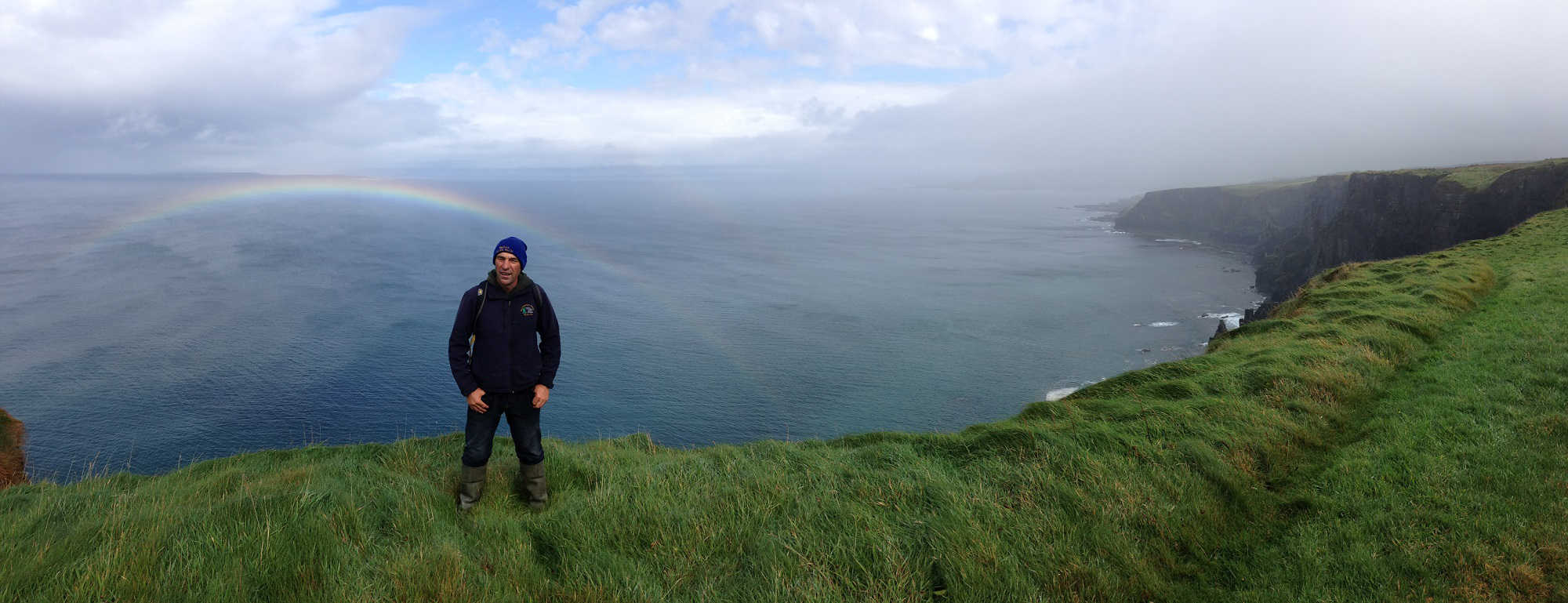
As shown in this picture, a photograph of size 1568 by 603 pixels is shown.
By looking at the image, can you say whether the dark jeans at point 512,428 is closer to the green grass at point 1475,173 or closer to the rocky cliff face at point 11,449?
the rocky cliff face at point 11,449

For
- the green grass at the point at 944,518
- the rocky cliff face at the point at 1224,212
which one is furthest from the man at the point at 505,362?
the rocky cliff face at the point at 1224,212

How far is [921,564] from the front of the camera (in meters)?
4.93

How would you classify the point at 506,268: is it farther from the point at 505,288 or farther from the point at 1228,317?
the point at 1228,317

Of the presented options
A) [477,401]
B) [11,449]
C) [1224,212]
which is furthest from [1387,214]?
[11,449]

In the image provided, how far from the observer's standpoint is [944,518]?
5582 mm

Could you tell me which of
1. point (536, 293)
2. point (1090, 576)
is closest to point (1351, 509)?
point (1090, 576)

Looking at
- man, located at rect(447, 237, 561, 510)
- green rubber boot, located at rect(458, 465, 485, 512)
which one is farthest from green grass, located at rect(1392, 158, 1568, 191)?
green rubber boot, located at rect(458, 465, 485, 512)

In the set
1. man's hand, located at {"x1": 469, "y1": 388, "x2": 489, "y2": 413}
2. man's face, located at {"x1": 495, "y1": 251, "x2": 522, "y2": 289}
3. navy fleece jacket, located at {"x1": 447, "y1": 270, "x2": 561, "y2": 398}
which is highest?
man's face, located at {"x1": 495, "y1": 251, "x2": 522, "y2": 289}

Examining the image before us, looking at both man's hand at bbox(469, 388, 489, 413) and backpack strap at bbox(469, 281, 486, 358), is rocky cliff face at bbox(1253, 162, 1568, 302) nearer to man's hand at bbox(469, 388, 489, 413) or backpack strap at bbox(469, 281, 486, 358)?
backpack strap at bbox(469, 281, 486, 358)

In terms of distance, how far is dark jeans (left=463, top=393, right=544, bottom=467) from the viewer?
21.8ft

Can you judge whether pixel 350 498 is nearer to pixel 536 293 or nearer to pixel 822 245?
pixel 536 293

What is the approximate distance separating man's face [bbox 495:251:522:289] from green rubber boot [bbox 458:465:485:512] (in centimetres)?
201

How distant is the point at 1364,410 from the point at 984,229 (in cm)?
19541

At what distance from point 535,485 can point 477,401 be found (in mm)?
1133
